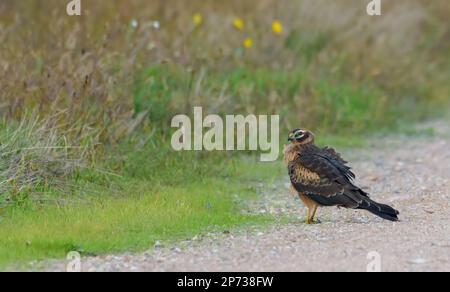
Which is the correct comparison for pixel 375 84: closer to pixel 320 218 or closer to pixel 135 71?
pixel 135 71

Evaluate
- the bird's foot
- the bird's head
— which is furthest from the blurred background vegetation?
the bird's foot

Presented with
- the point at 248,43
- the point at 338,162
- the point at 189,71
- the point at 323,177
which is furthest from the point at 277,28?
the point at 323,177

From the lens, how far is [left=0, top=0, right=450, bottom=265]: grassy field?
8.74 m

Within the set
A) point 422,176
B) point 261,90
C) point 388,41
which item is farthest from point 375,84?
point 422,176

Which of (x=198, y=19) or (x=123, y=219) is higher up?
(x=198, y=19)

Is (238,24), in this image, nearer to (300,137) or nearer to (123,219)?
(300,137)

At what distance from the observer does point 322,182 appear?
873cm

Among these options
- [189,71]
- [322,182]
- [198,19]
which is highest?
[198,19]

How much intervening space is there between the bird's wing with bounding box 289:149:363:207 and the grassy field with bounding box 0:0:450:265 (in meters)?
0.55

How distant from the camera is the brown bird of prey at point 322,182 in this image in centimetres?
844

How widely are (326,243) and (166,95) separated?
201 inches

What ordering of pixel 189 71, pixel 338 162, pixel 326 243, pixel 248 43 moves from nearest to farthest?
pixel 326 243, pixel 338 162, pixel 189 71, pixel 248 43
